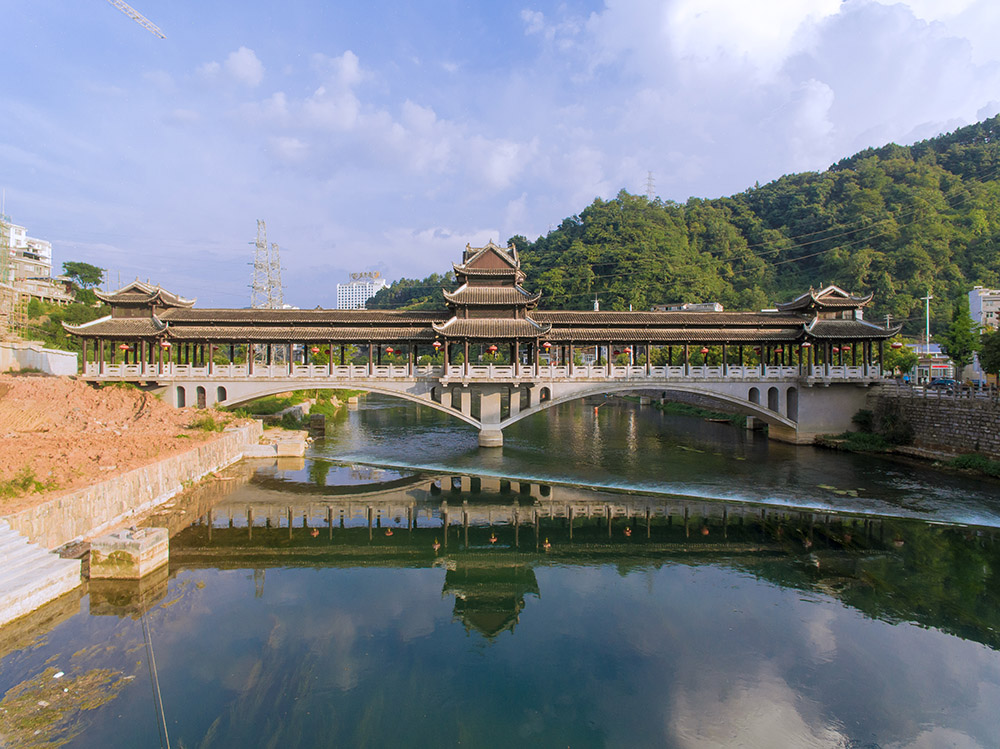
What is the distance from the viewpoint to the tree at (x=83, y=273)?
218ft

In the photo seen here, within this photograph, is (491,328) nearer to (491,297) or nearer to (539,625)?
(491,297)

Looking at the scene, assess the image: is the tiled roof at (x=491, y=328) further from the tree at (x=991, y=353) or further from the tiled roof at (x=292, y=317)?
the tree at (x=991, y=353)

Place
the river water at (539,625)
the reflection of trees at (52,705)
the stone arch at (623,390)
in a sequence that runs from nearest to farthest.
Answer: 1. the reflection of trees at (52,705)
2. the river water at (539,625)
3. the stone arch at (623,390)

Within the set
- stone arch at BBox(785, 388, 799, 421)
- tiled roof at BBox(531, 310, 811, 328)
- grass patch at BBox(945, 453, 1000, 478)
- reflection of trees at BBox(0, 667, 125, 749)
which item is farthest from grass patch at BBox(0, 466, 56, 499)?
stone arch at BBox(785, 388, 799, 421)

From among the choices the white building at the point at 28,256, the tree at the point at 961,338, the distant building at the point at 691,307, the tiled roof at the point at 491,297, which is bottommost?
the tree at the point at 961,338

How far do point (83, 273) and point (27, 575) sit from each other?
70950 millimetres

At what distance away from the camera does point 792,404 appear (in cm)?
3378

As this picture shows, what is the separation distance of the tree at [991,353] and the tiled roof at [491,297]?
22462 mm

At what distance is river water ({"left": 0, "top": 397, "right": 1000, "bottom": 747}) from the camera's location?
8938mm

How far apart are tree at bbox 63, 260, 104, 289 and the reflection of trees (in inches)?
2882

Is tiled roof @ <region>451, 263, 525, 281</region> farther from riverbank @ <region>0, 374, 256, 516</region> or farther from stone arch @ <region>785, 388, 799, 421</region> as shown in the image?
stone arch @ <region>785, 388, 799, 421</region>

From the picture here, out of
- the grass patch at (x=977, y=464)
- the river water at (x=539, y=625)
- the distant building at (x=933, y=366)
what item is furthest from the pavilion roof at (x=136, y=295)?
the distant building at (x=933, y=366)

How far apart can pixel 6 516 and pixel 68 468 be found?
167 inches

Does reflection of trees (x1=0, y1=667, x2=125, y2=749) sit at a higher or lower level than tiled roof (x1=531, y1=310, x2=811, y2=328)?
lower
